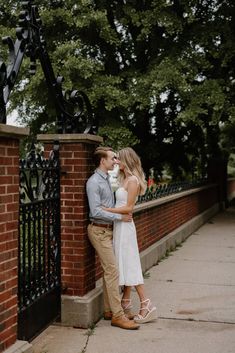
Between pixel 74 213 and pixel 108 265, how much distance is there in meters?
0.68

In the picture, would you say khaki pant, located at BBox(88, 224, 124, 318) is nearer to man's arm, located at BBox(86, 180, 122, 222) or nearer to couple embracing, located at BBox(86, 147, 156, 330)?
couple embracing, located at BBox(86, 147, 156, 330)

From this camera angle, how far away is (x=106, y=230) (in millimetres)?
5520

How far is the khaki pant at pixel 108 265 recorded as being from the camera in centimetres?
540

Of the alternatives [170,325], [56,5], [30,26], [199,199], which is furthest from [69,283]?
[56,5]

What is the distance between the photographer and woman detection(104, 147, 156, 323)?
18.3ft

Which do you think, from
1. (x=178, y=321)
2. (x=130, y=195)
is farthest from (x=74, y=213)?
(x=178, y=321)

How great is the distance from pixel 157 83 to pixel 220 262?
19.3 feet

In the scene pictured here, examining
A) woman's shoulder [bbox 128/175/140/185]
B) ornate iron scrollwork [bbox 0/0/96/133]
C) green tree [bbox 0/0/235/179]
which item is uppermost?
green tree [bbox 0/0/235/179]

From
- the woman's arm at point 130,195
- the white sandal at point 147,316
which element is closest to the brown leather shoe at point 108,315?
the white sandal at point 147,316

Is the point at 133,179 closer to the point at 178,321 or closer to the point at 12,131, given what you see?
the point at 178,321

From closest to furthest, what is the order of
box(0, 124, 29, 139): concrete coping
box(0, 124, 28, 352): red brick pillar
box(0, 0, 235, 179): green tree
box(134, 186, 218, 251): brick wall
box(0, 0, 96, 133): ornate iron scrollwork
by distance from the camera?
box(0, 124, 29, 139): concrete coping
box(0, 124, 28, 352): red brick pillar
box(0, 0, 96, 133): ornate iron scrollwork
box(134, 186, 218, 251): brick wall
box(0, 0, 235, 179): green tree

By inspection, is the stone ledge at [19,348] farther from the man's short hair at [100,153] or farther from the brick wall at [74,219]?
the man's short hair at [100,153]

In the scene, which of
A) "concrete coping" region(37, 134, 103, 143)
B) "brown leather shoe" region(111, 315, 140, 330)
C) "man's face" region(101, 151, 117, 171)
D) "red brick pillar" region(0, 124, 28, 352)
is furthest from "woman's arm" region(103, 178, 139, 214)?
"red brick pillar" region(0, 124, 28, 352)

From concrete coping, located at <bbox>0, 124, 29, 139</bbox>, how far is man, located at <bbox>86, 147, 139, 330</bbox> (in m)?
1.43
